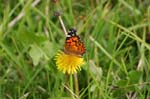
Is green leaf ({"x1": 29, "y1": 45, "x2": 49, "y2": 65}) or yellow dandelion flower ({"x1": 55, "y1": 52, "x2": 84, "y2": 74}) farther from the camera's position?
green leaf ({"x1": 29, "y1": 45, "x2": 49, "y2": 65})

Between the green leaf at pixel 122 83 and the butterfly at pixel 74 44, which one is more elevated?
the butterfly at pixel 74 44

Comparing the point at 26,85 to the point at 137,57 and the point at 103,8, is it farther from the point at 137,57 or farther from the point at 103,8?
the point at 103,8

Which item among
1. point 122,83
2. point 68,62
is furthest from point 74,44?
point 122,83

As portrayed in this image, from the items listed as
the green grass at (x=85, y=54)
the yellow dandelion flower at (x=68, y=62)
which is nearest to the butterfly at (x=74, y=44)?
the yellow dandelion flower at (x=68, y=62)

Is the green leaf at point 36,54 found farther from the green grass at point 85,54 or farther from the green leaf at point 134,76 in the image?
the green leaf at point 134,76

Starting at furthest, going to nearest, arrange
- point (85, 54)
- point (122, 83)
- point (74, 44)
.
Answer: point (85, 54)
point (122, 83)
point (74, 44)

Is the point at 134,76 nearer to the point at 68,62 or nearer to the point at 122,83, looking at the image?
the point at 122,83

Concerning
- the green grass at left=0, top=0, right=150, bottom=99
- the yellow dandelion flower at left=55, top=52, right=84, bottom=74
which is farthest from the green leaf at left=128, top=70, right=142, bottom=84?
the yellow dandelion flower at left=55, top=52, right=84, bottom=74

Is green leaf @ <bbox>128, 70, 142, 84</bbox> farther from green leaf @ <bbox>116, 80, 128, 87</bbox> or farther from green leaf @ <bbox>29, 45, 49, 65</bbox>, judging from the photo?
green leaf @ <bbox>29, 45, 49, 65</bbox>
